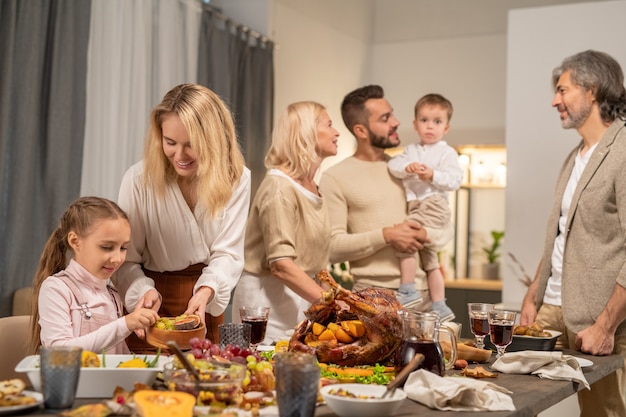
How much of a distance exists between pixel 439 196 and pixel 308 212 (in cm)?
102

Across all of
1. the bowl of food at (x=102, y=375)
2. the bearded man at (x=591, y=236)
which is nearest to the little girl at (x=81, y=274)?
the bowl of food at (x=102, y=375)

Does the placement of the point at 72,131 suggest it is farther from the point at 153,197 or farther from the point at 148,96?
the point at 153,197

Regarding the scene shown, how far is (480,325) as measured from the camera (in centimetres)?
254

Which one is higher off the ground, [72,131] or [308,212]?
[72,131]

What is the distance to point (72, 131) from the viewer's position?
4406 millimetres

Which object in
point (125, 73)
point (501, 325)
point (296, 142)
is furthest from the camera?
point (125, 73)

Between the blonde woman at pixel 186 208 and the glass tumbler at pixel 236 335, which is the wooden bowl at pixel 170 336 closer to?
the glass tumbler at pixel 236 335

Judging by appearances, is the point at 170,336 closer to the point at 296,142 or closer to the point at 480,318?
the point at 480,318

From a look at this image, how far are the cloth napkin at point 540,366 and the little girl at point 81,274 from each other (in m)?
1.15

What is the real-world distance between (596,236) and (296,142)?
51.4 inches

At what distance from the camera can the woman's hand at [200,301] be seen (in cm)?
261

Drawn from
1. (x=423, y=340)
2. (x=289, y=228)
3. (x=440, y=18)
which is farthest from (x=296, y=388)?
(x=440, y=18)

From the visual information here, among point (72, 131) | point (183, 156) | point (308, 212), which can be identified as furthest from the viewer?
point (72, 131)

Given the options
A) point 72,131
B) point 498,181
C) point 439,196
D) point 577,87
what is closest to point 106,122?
point 72,131
